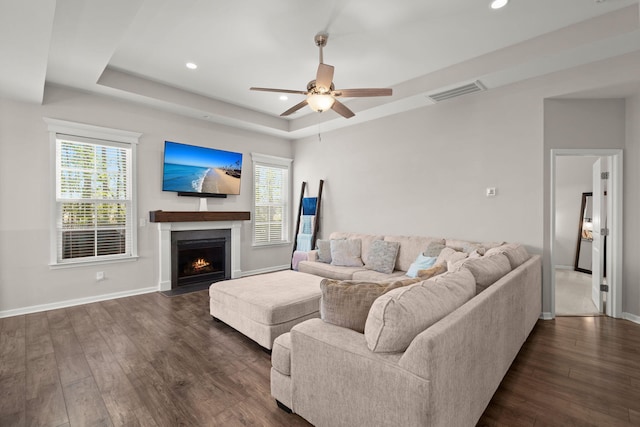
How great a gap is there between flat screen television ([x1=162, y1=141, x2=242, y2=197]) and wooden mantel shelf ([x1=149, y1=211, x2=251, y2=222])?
1.26ft

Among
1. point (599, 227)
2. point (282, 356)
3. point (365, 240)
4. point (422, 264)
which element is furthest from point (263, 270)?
point (599, 227)

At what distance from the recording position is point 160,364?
2.46m

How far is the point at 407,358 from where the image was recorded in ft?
4.08

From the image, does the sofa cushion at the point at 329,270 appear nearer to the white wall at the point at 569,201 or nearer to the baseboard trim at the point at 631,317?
the baseboard trim at the point at 631,317

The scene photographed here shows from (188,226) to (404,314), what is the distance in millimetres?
4490

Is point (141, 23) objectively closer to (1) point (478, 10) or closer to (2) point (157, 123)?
(2) point (157, 123)

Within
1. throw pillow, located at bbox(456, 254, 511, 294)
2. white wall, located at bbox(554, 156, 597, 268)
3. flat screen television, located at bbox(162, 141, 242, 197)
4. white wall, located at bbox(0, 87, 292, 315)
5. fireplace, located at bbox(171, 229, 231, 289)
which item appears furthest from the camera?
white wall, located at bbox(554, 156, 597, 268)

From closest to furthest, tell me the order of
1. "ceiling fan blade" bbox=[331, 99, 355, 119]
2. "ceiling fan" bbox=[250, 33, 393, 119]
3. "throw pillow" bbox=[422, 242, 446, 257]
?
1. "ceiling fan" bbox=[250, 33, 393, 119]
2. "ceiling fan blade" bbox=[331, 99, 355, 119]
3. "throw pillow" bbox=[422, 242, 446, 257]

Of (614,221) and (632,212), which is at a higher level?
(632,212)

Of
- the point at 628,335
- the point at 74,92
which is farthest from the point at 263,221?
the point at 628,335

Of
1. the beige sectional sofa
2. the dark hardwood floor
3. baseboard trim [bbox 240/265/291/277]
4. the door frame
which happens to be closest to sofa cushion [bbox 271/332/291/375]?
the beige sectional sofa

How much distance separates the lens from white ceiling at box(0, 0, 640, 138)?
2.60 meters

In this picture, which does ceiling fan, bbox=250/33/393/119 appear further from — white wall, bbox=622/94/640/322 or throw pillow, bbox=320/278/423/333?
white wall, bbox=622/94/640/322

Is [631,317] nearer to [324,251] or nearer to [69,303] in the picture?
[324,251]
